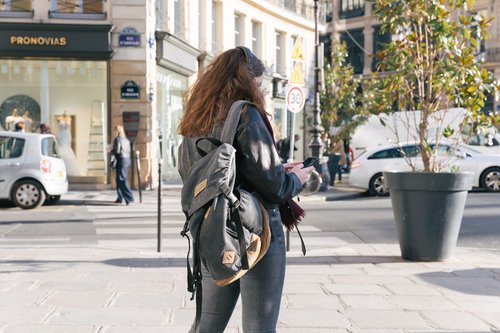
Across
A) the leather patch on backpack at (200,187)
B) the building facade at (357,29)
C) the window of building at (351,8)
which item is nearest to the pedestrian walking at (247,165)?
the leather patch on backpack at (200,187)

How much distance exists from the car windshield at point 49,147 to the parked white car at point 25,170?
26 millimetres

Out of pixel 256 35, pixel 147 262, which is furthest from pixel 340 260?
pixel 256 35

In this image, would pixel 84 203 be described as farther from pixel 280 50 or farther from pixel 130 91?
pixel 280 50

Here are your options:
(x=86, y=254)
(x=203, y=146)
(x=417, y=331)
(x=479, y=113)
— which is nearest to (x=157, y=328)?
(x=417, y=331)

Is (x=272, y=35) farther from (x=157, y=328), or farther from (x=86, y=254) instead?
(x=157, y=328)

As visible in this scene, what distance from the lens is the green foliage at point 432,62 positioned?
7.26 m

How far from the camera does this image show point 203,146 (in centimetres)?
297

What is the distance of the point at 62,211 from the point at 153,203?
2313 mm

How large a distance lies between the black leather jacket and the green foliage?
469 centimetres

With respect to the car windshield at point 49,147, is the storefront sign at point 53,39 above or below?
above

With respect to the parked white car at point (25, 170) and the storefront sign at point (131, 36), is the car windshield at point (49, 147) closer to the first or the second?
the parked white car at point (25, 170)

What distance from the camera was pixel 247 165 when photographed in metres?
2.92

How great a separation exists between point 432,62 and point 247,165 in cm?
515

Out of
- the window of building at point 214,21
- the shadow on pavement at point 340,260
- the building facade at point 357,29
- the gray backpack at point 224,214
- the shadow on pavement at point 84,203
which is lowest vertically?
the shadow on pavement at point 84,203
